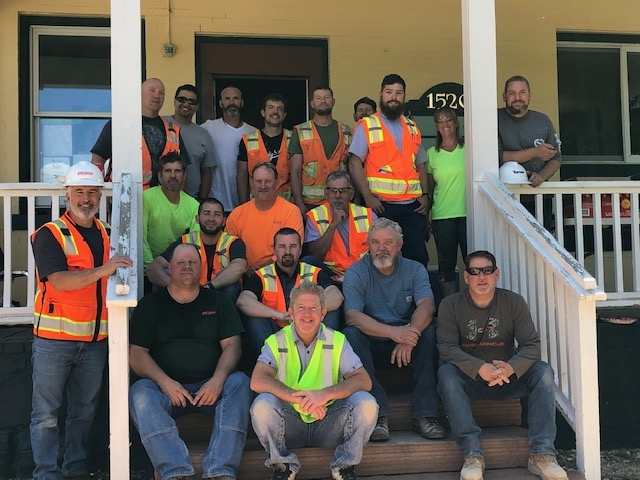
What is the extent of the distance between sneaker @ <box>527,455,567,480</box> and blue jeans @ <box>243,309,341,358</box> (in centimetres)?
144

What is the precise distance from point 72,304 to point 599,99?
21.1 feet

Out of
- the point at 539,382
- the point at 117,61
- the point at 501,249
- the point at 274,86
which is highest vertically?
the point at 274,86

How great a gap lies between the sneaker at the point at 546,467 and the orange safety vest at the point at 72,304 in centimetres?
262

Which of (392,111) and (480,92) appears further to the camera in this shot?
(392,111)

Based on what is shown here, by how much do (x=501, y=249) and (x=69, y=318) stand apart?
9.67 feet

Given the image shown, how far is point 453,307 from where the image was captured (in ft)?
13.6

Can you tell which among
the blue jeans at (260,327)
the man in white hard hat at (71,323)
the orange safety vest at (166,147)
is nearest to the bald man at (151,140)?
the orange safety vest at (166,147)

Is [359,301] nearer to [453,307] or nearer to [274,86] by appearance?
[453,307]

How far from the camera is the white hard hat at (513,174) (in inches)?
199

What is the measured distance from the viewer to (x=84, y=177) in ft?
13.4

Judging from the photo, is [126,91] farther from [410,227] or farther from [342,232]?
[410,227]

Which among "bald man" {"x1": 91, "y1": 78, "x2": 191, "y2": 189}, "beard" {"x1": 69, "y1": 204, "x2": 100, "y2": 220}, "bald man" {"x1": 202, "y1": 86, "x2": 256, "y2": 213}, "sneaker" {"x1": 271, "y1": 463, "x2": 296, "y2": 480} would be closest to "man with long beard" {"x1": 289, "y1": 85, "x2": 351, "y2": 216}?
"bald man" {"x1": 202, "y1": 86, "x2": 256, "y2": 213}

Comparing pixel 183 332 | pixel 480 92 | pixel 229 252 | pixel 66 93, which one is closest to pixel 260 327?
pixel 183 332

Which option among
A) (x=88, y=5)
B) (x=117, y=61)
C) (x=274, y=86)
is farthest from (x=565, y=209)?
(x=88, y=5)
